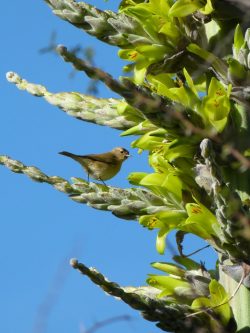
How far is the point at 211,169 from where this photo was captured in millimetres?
3709

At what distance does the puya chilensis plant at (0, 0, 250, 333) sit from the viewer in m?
3.83

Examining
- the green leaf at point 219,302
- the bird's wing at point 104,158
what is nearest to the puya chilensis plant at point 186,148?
the green leaf at point 219,302

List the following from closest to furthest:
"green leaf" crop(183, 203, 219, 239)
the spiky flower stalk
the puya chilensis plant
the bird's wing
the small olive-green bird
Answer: the puya chilensis plant → "green leaf" crop(183, 203, 219, 239) → the spiky flower stalk → the small olive-green bird → the bird's wing

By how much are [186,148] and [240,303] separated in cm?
77

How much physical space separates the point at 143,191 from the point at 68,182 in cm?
47

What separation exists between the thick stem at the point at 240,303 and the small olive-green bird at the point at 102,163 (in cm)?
233

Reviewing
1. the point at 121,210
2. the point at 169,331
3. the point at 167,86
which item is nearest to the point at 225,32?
the point at 167,86

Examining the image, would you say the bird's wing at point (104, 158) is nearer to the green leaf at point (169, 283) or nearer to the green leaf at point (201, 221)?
the green leaf at point (169, 283)

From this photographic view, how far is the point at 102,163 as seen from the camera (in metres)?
6.80

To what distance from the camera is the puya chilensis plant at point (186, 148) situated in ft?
12.6

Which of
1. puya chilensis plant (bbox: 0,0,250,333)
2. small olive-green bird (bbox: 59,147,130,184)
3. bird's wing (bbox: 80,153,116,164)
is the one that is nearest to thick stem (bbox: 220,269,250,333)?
puya chilensis plant (bbox: 0,0,250,333)

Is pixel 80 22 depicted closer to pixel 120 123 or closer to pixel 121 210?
pixel 120 123

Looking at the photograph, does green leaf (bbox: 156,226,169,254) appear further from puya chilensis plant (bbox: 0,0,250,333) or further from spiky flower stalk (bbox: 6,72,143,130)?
spiky flower stalk (bbox: 6,72,143,130)

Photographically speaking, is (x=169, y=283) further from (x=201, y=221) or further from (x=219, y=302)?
(x=201, y=221)
